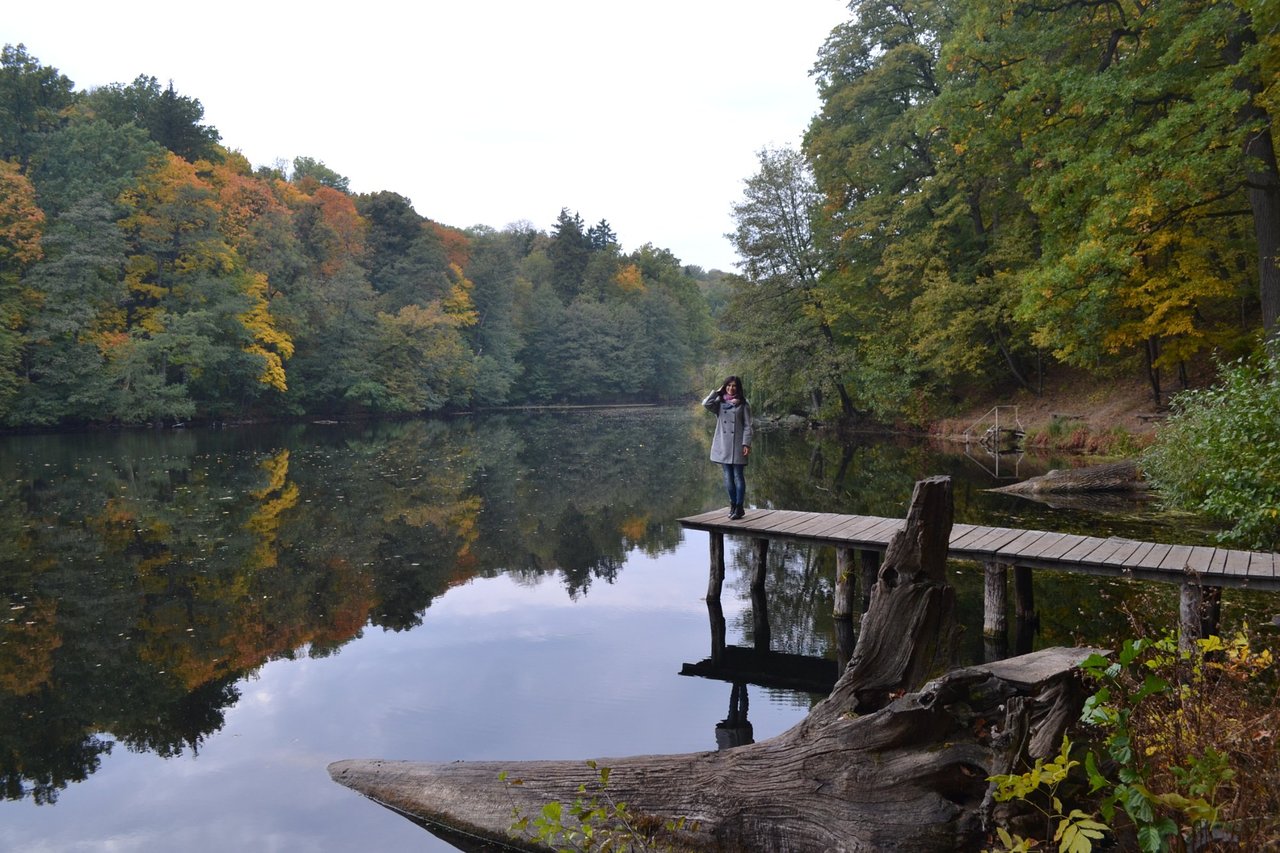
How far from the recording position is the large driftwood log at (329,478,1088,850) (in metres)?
3.72

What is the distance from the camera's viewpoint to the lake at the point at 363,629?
591 centimetres

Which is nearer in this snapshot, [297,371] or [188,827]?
[188,827]

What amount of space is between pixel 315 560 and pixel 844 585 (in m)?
7.54

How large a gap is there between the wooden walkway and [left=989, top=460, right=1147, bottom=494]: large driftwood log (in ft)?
26.0

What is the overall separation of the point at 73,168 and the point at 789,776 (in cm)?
4263

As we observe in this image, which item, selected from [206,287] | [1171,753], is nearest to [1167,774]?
[1171,753]

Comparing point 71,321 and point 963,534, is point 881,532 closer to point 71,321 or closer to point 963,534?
point 963,534

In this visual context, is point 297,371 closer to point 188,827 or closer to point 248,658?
point 248,658

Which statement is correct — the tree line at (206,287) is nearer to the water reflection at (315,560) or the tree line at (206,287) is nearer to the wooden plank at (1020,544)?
the water reflection at (315,560)

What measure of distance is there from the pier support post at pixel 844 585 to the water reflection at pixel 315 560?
308 mm

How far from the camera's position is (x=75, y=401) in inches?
1379

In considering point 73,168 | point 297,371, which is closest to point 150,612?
point 73,168

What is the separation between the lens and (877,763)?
13.0ft

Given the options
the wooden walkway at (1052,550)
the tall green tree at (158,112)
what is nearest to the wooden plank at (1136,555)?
the wooden walkway at (1052,550)
